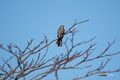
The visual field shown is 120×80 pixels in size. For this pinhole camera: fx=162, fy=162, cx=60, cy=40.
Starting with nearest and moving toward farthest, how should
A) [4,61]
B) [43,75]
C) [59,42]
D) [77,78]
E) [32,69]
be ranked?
[77,78] < [43,75] < [32,69] < [4,61] < [59,42]

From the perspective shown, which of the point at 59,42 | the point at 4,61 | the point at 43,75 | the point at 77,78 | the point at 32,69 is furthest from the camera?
the point at 59,42

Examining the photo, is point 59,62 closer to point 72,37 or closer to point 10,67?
point 72,37

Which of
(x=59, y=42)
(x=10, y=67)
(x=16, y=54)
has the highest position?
(x=59, y=42)

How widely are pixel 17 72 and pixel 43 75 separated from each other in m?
0.45

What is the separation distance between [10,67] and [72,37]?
1.01m

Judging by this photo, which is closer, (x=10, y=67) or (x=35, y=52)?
(x=10, y=67)

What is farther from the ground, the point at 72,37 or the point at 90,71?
the point at 72,37

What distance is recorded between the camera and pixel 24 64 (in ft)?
7.61

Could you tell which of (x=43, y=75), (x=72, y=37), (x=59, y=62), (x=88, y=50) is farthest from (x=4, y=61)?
(x=88, y=50)

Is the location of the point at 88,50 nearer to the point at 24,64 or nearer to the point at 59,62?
the point at 59,62

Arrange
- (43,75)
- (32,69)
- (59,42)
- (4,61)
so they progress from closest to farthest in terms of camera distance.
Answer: (43,75) < (32,69) < (4,61) < (59,42)

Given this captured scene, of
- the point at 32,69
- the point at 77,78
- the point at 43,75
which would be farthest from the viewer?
the point at 32,69

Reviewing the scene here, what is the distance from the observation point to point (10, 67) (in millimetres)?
2381

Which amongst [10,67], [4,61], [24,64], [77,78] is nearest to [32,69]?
[24,64]
